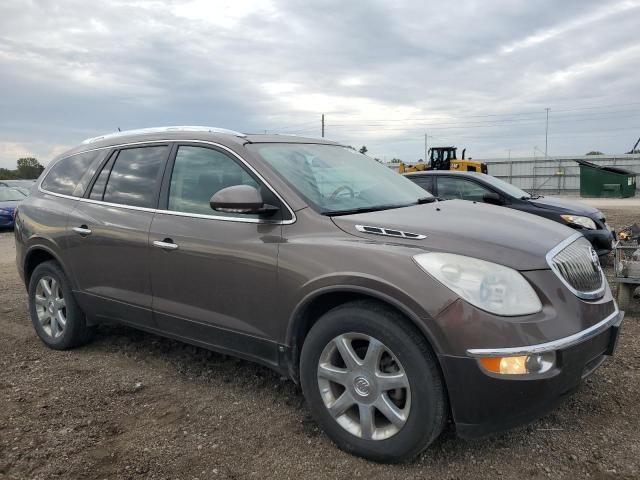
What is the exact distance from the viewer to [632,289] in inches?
199

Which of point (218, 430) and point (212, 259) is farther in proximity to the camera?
point (212, 259)

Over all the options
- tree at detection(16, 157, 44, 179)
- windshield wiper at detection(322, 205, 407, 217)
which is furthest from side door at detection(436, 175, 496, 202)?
tree at detection(16, 157, 44, 179)

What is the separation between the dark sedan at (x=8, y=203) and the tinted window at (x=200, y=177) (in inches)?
501

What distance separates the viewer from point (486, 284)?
8.00 feet

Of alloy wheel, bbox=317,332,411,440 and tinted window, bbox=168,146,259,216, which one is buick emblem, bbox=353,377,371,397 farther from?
tinted window, bbox=168,146,259,216

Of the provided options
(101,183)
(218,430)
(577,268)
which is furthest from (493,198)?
(218,430)

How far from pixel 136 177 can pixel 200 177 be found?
2.16 ft

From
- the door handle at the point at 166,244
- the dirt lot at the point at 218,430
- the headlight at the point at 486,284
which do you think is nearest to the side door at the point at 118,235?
the door handle at the point at 166,244

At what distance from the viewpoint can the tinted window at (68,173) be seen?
4438 mm

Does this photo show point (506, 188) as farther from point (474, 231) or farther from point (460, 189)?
point (474, 231)

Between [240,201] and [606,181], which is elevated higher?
[240,201]

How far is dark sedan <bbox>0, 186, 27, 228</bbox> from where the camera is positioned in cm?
1518

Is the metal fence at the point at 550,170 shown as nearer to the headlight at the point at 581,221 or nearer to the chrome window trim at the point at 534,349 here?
the headlight at the point at 581,221

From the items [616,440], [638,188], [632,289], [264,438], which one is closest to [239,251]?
[264,438]
